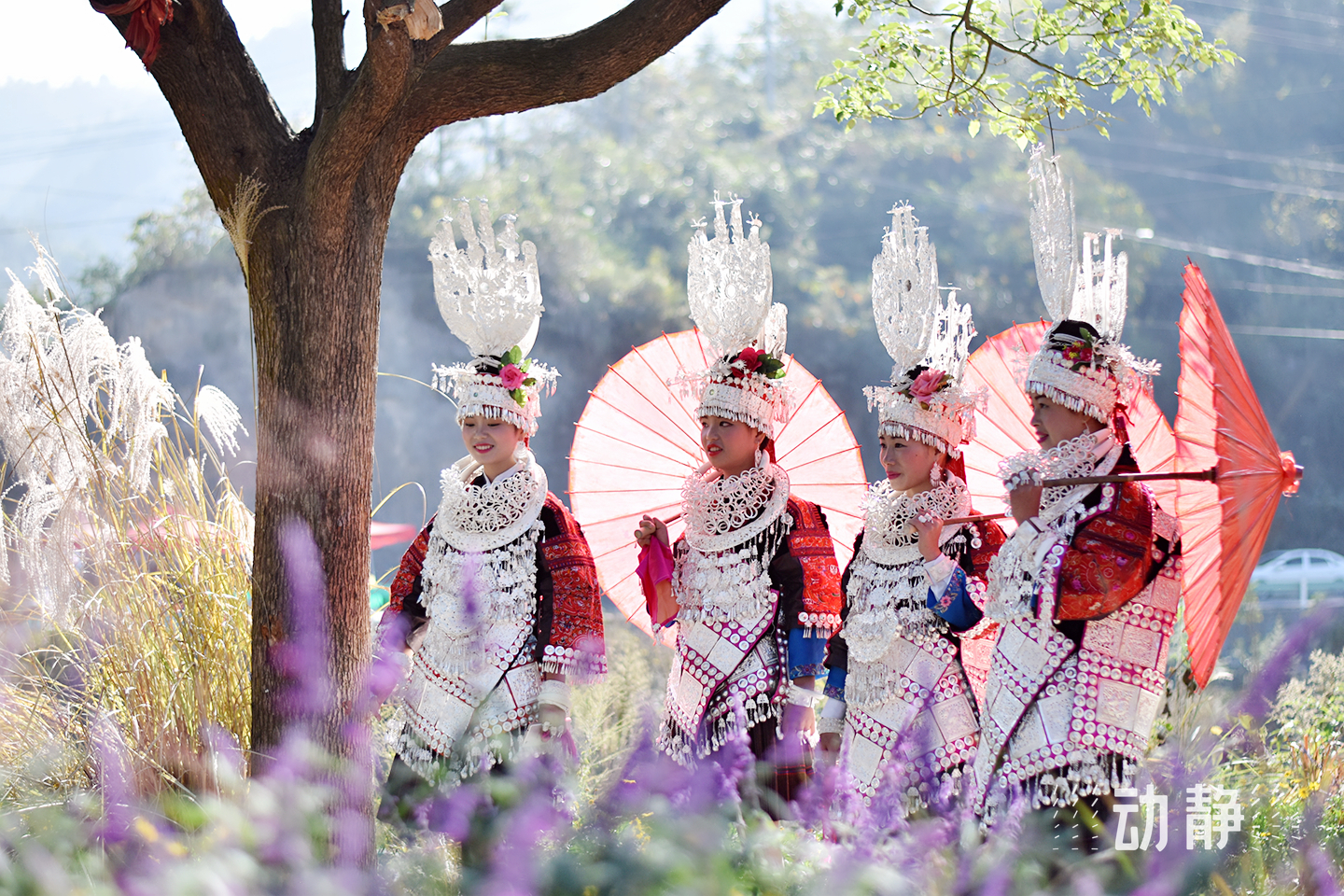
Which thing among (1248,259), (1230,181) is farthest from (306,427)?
(1230,181)

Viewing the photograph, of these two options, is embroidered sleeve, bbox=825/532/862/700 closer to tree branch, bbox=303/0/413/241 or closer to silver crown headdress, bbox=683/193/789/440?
silver crown headdress, bbox=683/193/789/440

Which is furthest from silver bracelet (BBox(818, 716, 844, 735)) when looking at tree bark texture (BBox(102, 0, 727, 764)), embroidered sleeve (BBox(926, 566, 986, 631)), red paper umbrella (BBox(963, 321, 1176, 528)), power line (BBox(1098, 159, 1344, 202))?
power line (BBox(1098, 159, 1344, 202))

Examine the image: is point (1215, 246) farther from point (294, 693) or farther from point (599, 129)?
point (294, 693)

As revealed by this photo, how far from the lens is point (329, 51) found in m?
2.97

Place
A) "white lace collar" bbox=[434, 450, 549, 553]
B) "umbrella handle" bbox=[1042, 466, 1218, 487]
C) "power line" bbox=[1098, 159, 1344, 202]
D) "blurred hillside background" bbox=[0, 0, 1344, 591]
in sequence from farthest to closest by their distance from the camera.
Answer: "power line" bbox=[1098, 159, 1344, 202] < "blurred hillside background" bbox=[0, 0, 1344, 591] < "white lace collar" bbox=[434, 450, 549, 553] < "umbrella handle" bbox=[1042, 466, 1218, 487]

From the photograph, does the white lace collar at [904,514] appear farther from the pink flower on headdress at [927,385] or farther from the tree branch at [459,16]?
the tree branch at [459,16]

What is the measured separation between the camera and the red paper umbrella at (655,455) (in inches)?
135

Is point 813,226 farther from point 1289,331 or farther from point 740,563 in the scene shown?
point 740,563

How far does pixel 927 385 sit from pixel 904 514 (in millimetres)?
346

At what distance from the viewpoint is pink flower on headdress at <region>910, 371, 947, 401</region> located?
2928 mm

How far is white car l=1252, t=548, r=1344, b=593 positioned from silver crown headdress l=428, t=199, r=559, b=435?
13463 mm

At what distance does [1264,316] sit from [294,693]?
63.9 ft

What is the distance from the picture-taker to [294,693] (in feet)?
9.30

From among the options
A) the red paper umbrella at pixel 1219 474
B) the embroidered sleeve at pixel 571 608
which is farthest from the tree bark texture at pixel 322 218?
the red paper umbrella at pixel 1219 474
